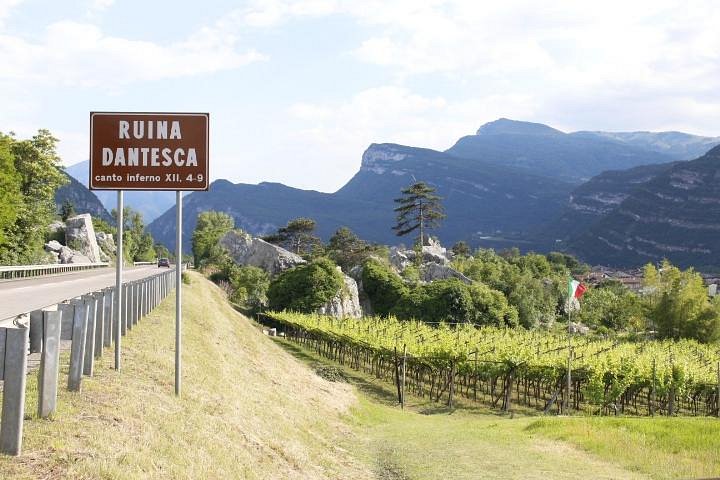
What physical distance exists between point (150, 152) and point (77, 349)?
398 cm

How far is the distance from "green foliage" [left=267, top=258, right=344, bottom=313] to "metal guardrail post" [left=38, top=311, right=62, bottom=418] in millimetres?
63496

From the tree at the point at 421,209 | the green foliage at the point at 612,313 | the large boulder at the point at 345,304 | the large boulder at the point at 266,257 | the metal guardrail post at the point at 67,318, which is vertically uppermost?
the tree at the point at 421,209

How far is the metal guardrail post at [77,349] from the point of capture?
9.49 m

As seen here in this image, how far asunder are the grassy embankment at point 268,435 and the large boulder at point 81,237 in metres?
57.1

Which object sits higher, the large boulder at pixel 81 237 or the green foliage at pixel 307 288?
the large boulder at pixel 81 237

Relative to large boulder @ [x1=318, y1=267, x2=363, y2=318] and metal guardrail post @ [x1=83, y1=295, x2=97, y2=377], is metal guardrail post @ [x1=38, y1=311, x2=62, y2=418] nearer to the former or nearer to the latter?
metal guardrail post @ [x1=83, y1=295, x2=97, y2=377]

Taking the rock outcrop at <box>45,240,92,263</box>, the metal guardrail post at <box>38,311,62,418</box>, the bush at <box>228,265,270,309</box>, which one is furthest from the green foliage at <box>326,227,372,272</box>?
the metal guardrail post at <box>38,311,62,418</box>

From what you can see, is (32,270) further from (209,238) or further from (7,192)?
(209,238)

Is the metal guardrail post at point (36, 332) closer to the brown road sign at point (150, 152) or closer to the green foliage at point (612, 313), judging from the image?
the brown road sign at point (150, 152)

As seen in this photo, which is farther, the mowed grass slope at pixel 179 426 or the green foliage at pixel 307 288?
the green foliage at pixel 307 288

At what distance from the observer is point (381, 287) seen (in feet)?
266

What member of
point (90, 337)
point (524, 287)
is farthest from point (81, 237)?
point (90, 337)

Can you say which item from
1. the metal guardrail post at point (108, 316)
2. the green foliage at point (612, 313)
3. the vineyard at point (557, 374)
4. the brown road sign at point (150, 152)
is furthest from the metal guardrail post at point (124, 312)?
the green foliage at point (612, 313)

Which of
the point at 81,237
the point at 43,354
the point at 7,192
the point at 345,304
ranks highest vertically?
the point at 7,192
